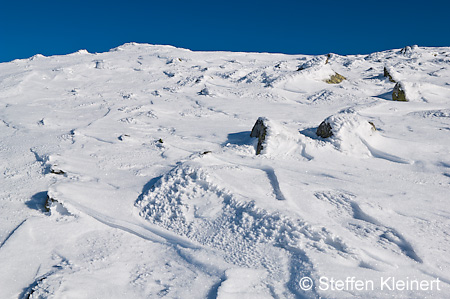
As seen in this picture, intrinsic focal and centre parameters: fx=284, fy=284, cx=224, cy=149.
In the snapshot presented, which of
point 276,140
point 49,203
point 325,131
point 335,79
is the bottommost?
point 49,203

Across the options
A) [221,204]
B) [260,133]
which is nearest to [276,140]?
[260,133]

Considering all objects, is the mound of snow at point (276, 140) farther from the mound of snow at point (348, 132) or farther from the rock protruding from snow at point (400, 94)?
the rock protruding from snow at point (400, 94)

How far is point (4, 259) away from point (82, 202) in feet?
3.18

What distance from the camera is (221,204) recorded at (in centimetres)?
325

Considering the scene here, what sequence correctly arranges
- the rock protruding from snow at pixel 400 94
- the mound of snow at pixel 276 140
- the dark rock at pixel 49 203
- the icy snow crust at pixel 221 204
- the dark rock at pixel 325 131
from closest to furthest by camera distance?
the icy snow crust at pixel 221 204
the dark rock at pixel 49 203
the mound of snow at pixel 276 140
the dark rock at pixel 325 131
the rock protruding from snow at pixel 400 94

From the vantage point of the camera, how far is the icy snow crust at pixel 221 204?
7.91 feet

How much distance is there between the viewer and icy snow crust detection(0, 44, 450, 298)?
2.41m

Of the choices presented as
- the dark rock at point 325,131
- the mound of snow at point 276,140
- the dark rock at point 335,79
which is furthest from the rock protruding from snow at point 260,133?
the dark rock at point 335,79

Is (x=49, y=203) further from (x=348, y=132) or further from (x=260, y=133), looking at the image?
(x=348, y=132)

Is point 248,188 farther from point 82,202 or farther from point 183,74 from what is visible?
point 183,74

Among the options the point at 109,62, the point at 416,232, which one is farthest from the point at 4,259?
the point at 109,62

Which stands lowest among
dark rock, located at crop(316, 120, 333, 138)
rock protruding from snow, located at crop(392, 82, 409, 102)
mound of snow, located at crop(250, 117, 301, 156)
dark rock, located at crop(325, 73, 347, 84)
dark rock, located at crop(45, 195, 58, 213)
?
dark rock, located at crop(45, 195, 58, 213)

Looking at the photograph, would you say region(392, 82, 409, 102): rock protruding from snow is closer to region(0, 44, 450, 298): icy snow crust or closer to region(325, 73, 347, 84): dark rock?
region(0, 44, 450, 298): icy snow crust

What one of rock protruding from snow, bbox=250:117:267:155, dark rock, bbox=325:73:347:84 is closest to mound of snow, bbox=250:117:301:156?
rock protruding from snow, bbox=250:117:267:155
